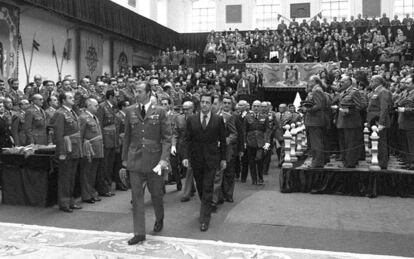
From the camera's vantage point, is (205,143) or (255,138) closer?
(205,143)

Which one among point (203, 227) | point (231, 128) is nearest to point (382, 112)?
point (231, 128)

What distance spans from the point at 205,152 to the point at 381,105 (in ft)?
12.0

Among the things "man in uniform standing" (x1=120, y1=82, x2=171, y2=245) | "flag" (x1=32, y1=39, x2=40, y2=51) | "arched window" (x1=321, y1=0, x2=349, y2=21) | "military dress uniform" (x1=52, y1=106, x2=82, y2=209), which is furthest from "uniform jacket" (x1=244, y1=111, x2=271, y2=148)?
"arched window" (x1=321, y1=0, x2=349, y2=21)

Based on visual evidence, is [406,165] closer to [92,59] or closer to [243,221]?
[243,221]

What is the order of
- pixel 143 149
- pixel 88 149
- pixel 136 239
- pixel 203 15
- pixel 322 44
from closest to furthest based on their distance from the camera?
1. pixel 136 239
2. pixel 143 149
3. pixel 88 149
4. pixel 322 44
5. pixel 203 15

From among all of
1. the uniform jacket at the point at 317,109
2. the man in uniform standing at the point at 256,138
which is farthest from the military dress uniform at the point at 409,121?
the man in uniform standing at the point at 256,138

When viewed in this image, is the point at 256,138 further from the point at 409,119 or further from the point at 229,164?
the point at 409,119

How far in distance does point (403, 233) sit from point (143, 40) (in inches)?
715

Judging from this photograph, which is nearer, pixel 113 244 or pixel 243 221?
pixel 113 244

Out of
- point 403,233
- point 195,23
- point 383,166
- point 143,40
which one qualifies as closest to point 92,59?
point 143,40

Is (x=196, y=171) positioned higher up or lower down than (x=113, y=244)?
higher up

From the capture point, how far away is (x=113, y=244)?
15.1 ft

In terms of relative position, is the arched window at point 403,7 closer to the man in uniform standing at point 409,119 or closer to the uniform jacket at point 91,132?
the man in uniform standing at point 409,119

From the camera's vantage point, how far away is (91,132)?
21.9 ft
